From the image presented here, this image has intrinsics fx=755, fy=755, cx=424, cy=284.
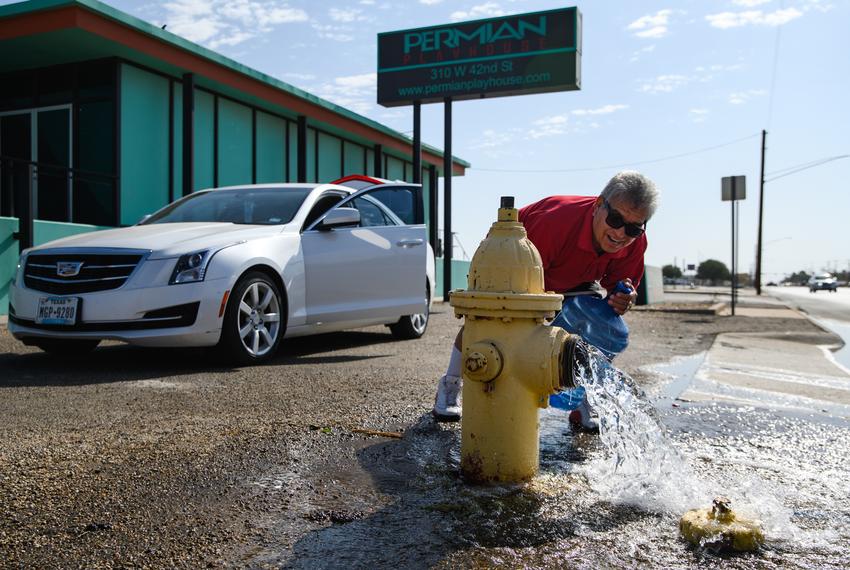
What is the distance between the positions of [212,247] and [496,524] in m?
3.63

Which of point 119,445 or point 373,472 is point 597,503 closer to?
point 373,472

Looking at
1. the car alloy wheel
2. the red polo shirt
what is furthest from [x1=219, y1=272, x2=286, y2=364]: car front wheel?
the red polo shirt

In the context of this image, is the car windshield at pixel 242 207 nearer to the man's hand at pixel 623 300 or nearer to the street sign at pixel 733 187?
the man's hand at pixel 623 300

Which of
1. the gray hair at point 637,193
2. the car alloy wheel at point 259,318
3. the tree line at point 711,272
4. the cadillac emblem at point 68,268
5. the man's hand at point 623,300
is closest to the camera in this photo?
the gray hair at point 637,193

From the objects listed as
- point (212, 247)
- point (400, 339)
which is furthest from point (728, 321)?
point (212, 247)

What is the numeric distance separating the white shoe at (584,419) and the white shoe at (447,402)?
0.62 metres

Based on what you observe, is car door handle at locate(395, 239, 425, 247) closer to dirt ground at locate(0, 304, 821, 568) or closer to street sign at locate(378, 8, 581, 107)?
dirt ground at locate(0, 304, 821, 568)

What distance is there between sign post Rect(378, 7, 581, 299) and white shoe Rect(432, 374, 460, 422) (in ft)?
45.2

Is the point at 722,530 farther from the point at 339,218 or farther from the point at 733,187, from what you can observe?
the point at 733,187

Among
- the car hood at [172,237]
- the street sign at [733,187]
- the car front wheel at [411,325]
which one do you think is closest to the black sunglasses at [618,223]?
the car hood at [172,237]

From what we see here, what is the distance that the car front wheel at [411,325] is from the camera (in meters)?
8.02

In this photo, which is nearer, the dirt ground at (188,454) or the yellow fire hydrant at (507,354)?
the dirt ground at (188,454)

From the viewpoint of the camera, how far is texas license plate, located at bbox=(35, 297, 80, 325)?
16.7ft

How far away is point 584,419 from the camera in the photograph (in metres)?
3.88
